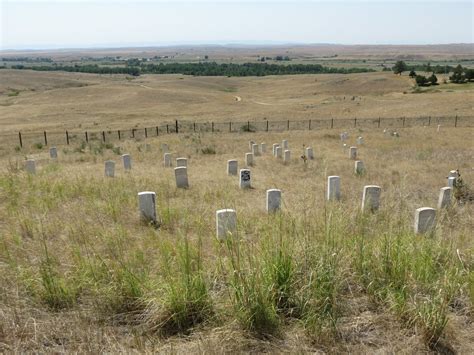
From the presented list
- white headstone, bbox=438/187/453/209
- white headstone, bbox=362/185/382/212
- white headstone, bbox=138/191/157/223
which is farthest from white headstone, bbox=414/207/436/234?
white headstone, bbox=138/191/157/223

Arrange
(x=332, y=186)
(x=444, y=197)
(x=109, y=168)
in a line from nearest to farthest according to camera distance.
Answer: (x=444, y=197) → (x=332, y=186) → (x=109, y=168)

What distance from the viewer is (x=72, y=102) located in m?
71.6

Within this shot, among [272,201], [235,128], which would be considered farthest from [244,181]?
[235,128]

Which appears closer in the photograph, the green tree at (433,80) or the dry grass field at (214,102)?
the dry grass field at (214,102)

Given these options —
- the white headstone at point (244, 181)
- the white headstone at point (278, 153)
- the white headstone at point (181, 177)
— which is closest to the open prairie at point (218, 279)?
the white headstone at point (181, 177)

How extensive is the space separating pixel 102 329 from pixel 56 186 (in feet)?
23.5

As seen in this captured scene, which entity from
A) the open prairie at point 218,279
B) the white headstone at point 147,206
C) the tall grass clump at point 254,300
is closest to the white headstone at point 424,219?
the open prairie at point 218,279

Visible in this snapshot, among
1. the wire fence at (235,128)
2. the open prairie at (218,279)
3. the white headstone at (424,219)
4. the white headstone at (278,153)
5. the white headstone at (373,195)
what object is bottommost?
the wire fence at (235,128)

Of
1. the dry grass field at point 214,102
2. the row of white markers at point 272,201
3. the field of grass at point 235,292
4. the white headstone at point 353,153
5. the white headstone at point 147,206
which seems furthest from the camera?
the dry grass field at point 214,102

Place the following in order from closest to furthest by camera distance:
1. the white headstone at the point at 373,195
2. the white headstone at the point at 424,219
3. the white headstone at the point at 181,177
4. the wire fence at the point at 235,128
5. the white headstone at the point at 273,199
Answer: the white headstone at the point at 424,219
the white headstone at the point at 273,199
the white headstone at the point at 373,195
the white headstone at the point at 181,177
the wire fence at the point at 235,128

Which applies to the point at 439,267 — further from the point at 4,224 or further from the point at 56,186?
the point at 56,186

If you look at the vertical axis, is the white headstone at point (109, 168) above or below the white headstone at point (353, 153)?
above

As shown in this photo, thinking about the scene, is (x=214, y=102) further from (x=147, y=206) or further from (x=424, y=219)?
(x=424, y=219)

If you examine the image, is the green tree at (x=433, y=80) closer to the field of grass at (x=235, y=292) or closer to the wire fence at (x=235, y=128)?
the wire fence at (x=235, y=128)
